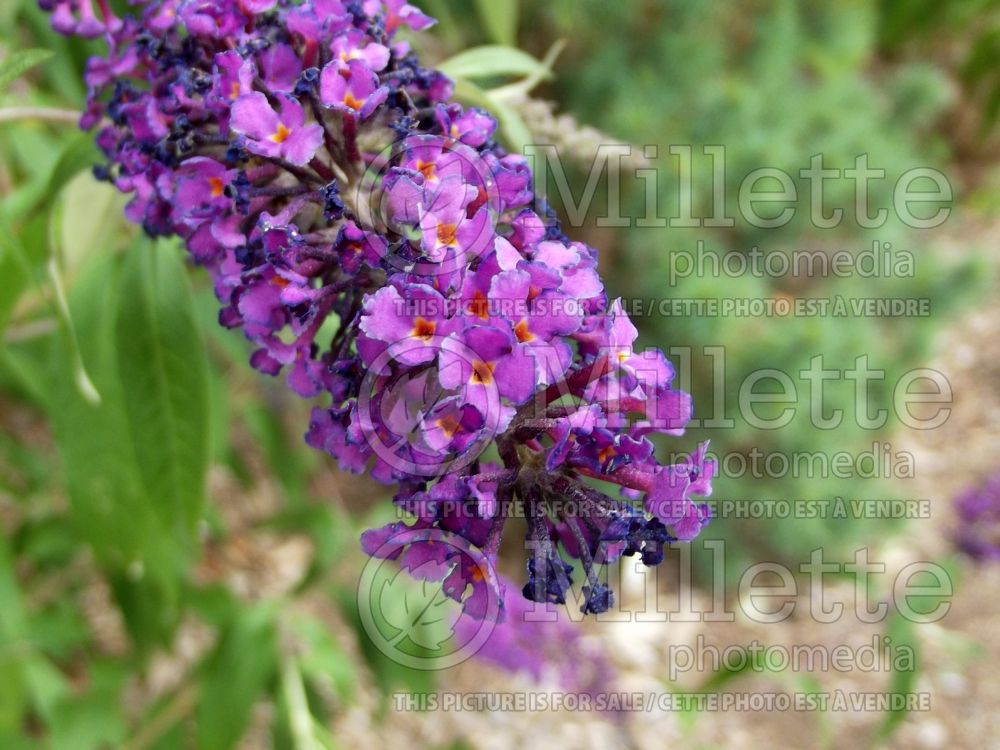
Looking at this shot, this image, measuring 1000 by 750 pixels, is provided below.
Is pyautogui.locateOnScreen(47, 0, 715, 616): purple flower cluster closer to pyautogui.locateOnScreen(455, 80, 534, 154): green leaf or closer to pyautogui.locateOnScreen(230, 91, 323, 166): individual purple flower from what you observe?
pyautogui.locateOnScreen(230, 91, 323, 166): individual purple flower

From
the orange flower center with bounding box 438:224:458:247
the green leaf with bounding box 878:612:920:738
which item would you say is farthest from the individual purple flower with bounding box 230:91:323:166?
the green leaf with bounding box 878:612:920:738

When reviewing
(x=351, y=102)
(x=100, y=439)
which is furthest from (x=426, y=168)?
(x=100, y=439)

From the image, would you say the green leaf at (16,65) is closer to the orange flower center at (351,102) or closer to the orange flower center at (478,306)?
the orange flower center at (351,102)

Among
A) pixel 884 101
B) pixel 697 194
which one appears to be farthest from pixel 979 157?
pixel 697 194

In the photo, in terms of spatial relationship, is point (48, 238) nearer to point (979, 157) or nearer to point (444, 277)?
point (444, 277)

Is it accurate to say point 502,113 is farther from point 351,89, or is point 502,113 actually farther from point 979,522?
point 979,522

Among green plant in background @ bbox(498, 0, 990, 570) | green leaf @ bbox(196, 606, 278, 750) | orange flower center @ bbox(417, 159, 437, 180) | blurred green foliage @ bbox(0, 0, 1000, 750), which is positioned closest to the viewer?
orange flower center @ bbox(417, 159, 437, 180)
